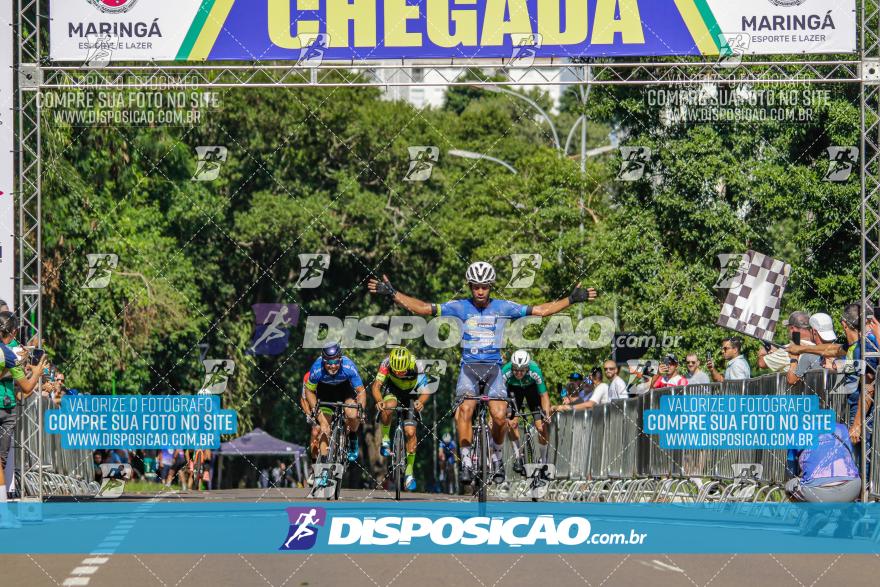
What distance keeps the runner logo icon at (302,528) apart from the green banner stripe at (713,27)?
7.63 m

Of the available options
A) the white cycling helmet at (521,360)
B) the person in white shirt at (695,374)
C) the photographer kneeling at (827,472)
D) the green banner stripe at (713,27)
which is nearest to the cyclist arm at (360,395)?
the white cycling helmet at (521,360)

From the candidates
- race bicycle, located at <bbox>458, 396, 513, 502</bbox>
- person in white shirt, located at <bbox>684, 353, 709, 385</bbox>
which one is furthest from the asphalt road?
person in white shirt, located at <bbox>684, 353, 709, 385</bbox>

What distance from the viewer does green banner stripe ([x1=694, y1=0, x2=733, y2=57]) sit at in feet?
62.4

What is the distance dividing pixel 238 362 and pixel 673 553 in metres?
28.6

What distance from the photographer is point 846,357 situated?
1641 cm

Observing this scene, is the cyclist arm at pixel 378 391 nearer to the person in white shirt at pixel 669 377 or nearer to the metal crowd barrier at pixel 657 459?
the metal crowd barrier at pixel 657 459

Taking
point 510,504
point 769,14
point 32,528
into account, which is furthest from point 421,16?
point 32,528

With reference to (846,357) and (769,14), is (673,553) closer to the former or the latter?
(846,357)

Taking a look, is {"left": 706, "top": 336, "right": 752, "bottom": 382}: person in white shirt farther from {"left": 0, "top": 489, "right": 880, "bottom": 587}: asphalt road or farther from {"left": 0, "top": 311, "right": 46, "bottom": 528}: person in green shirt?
{"left": 0, "top": 311, "right": 46, "bottom": 528}: person in green shirt

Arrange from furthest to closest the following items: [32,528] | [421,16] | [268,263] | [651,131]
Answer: [268,263] → [651,131] → [421,16] → [32,528]

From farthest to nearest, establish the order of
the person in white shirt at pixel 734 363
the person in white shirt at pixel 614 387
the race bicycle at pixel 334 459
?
1. the person in white shirt at pixel 614 387
2. the person in white shirt at pixel 734 363
3. the race bicycle at pixel 334 459

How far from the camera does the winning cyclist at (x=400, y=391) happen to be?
17156 millimetres

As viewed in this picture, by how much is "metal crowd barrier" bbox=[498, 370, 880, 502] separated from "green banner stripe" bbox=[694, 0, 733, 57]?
12.6ft

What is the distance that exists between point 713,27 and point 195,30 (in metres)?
5.89
